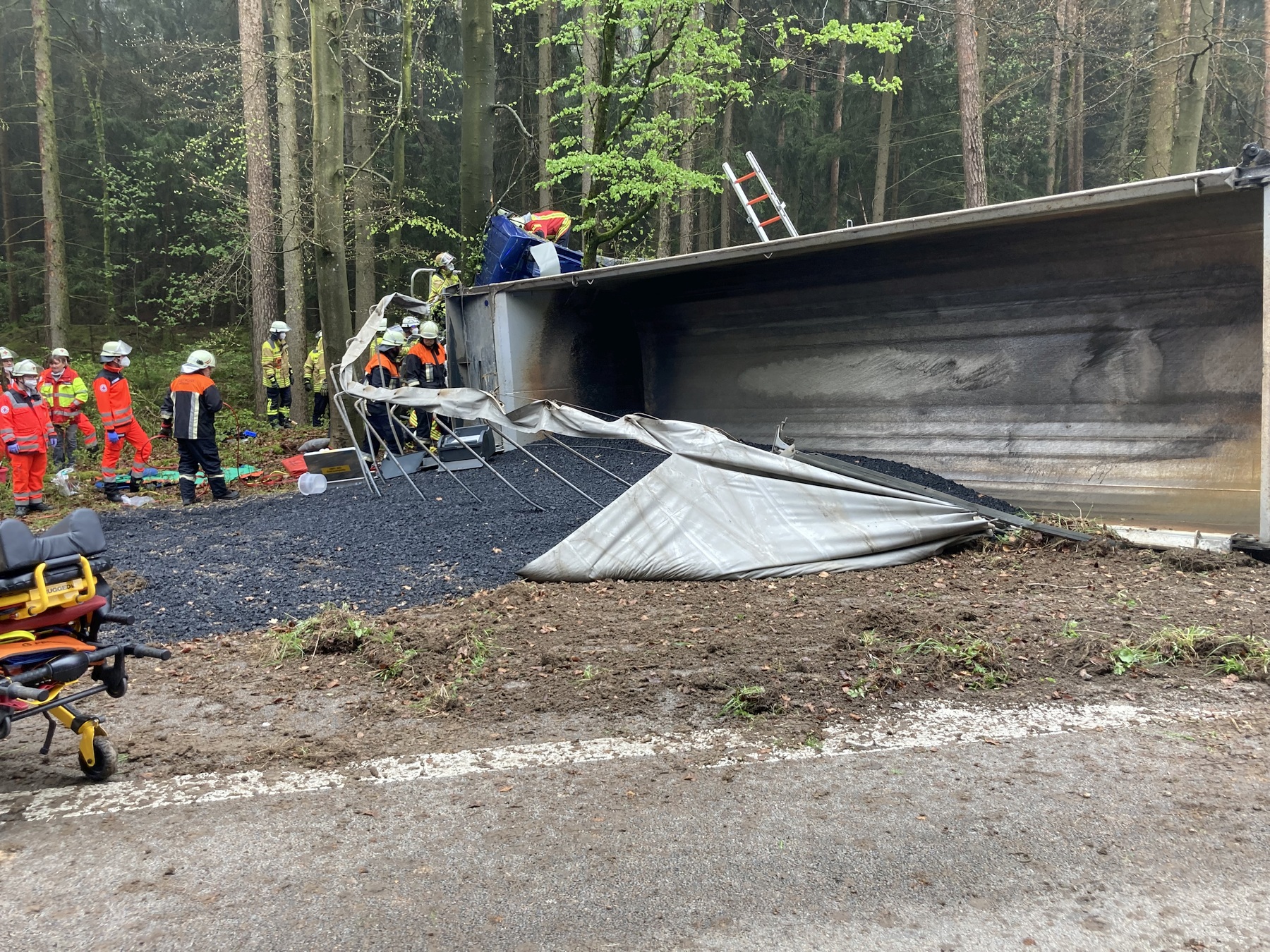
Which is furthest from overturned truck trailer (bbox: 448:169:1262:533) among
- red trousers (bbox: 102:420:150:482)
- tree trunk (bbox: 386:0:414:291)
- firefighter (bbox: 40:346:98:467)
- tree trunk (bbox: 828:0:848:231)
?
tree trunk (bbox: 828:0:848:231)

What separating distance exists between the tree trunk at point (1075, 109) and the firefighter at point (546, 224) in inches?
415

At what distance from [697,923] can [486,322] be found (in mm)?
8842

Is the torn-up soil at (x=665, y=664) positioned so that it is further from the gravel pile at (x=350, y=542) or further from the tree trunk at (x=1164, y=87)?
the tree trunk at (x=1164, y=87)

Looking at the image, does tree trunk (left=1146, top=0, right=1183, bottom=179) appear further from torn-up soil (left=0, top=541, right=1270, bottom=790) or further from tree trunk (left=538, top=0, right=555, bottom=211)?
torn-up soil (left=0, top=541, right=1270, bottom=790)

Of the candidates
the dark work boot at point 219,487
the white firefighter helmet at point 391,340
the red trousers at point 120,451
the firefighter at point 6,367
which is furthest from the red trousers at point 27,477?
the white firefighter helmet at point 391,340

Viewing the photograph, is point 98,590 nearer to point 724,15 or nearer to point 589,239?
point 589,239

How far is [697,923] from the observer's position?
2484 millimetres

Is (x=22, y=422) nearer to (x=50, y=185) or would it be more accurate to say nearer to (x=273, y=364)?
(x=273, y=364)

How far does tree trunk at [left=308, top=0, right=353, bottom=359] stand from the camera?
11.1 metres

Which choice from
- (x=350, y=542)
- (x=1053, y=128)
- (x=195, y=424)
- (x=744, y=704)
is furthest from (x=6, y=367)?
(x=1053, y=128)

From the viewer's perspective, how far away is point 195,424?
9.84 metres

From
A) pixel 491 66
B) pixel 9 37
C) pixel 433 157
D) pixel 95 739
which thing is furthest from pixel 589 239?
pixel 9 37

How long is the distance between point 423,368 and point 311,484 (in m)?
1.89

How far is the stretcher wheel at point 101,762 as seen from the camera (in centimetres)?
346
